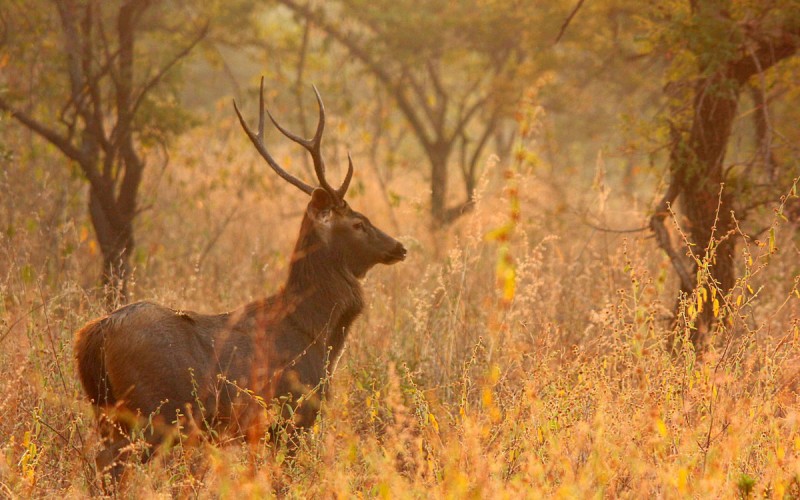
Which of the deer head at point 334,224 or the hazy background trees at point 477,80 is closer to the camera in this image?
the deer head at point 334,224

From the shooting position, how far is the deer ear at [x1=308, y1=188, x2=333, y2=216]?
5633mm

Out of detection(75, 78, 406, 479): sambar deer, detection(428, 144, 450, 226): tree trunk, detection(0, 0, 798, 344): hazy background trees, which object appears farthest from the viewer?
detection(428, 144, 450, 226): tree trunk

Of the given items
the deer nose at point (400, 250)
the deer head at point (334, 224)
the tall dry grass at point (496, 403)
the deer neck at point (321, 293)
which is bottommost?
the tall dry grass at point (496, 403)

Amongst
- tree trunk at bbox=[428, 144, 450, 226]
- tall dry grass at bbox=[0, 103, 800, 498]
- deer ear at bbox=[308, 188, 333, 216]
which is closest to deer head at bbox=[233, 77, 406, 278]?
deer ear at bbox=[308, 188, 333, 216]

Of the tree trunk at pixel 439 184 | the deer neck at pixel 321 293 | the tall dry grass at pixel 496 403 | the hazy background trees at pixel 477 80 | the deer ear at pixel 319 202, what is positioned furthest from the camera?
the tree trunk at pixel 439 184

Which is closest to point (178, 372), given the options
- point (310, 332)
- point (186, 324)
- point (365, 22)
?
point (186, 324)

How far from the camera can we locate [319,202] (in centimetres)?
570

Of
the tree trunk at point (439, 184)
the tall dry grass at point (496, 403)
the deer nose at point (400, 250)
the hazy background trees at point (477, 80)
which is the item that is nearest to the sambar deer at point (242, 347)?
the deer nose at point (400, 250)

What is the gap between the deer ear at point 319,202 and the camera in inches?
222

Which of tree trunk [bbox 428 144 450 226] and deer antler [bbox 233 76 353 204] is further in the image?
tree trunk [bbox 428 144 450 226]

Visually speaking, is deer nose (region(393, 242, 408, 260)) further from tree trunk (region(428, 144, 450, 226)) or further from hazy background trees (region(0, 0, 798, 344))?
tree trunk (region(428, 144, 450, 226))

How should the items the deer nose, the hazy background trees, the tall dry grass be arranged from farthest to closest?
the hazy background trees < the deer nose < the tall dry grass

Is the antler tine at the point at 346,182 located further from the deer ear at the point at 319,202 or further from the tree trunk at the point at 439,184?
the tree trunk at the point at 439,184

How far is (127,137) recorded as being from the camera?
333 inches
